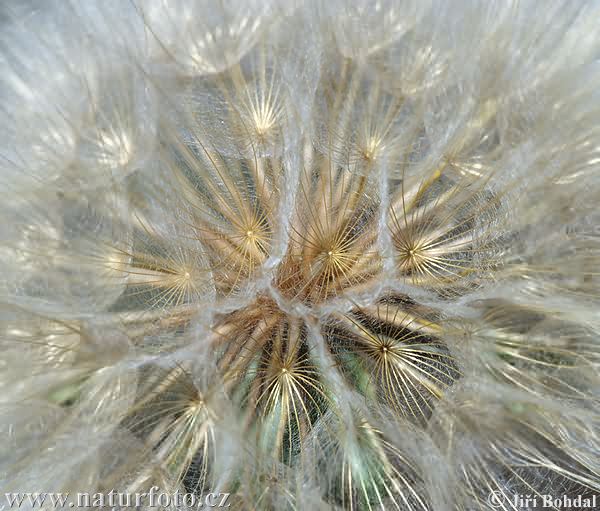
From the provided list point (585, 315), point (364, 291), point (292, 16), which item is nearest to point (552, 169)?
point (585, 315)

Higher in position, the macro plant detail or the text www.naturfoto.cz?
the macro plant detail

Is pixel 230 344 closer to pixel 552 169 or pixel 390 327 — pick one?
pixel 390 327

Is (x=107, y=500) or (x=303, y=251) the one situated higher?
(x=303, y=251)

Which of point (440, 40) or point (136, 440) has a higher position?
point (440, 40)

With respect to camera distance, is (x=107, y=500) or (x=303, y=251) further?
(x=303, y=251)
